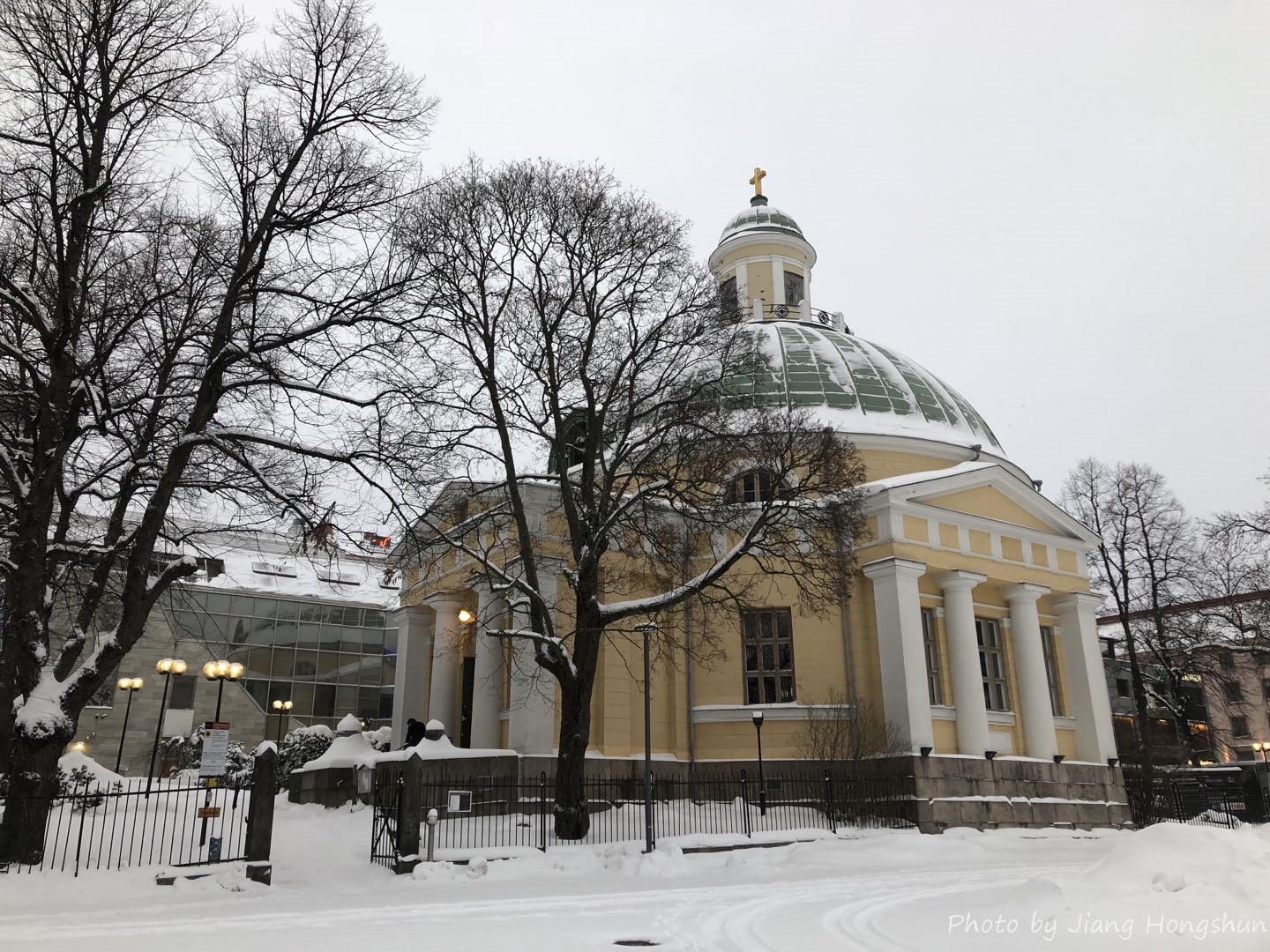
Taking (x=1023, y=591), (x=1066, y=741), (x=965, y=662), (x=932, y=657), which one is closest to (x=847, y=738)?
(x=965, y=662)

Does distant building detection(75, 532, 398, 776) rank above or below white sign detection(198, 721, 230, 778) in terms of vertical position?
above

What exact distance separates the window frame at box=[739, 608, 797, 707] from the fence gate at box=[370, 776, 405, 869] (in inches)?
465

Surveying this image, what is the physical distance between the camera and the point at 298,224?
51.9 ft

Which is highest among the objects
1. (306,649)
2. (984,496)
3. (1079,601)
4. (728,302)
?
(728,302)

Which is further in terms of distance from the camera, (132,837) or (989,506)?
(989,506)

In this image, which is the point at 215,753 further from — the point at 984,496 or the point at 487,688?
the point at 984,496

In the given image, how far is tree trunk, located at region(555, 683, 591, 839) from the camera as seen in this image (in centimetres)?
1794

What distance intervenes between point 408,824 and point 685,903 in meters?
5.13

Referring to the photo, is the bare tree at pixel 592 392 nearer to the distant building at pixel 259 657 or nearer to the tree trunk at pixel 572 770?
the tree trunk at pixel 572 770

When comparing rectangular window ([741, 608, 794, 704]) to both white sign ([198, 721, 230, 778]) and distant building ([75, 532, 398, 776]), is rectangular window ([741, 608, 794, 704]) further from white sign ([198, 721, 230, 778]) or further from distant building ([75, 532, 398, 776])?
distant building ([75, 532, 398, 776])

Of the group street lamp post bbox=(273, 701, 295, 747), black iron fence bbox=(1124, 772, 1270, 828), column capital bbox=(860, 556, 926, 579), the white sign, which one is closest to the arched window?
column capital bbox=(860, 556, 926, 579)

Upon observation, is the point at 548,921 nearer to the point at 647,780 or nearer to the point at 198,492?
the point at 647,780

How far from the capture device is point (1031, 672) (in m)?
28.0

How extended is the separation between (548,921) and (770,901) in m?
3.23
